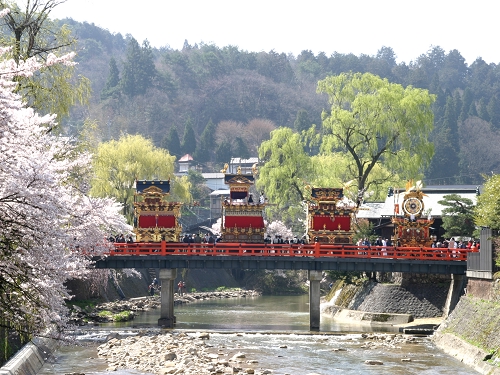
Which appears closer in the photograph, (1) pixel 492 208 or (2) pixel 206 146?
(1) pixel 492 208

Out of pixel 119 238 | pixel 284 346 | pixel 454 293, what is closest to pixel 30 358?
pixel 284 346

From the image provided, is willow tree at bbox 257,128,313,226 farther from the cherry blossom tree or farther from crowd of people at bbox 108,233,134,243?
the cherry blossom tree

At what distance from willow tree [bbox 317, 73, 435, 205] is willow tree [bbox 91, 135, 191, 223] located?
45.9ft

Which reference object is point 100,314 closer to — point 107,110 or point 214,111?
point 107,110

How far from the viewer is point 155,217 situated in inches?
2116

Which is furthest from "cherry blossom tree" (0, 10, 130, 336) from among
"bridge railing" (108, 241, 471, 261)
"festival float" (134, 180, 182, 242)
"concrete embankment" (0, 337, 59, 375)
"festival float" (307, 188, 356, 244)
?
"festival float" (307, 188, 356, 244)

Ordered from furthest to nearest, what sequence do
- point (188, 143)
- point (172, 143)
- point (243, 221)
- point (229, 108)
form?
point (229, 108) → point (188, 143) → point (172, 143) → point (243, 221)

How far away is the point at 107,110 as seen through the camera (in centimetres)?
14300

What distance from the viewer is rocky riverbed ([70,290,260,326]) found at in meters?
47.3

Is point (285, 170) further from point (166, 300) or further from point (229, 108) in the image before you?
point (229, 108)

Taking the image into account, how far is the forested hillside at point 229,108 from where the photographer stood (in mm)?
139500

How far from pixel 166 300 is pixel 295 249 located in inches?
321

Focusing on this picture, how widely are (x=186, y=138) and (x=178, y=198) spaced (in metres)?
60.7

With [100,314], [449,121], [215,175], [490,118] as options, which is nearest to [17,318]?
[100,314]
